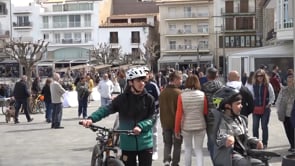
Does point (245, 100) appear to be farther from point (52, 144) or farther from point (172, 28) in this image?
point (172, 28)

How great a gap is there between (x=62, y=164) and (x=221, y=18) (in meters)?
69.2

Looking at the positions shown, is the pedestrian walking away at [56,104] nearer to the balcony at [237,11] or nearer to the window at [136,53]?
the window at [136,53]

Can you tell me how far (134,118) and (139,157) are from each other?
17.1 inches

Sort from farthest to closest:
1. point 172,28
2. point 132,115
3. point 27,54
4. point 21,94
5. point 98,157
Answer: point 172,28 < point 27,54 < point 21,94 < point 98,157 < point 132,115

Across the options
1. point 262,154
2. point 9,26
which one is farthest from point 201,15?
point 262,154

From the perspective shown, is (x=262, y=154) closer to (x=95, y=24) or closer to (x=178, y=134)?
(x=178, y=134)

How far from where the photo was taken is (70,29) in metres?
87.1

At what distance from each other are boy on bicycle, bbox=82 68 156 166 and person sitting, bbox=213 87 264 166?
0.89 m

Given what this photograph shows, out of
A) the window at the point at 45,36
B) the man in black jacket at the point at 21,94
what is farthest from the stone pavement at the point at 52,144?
the window at the point at 45,36

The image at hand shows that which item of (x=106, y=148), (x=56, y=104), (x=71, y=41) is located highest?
(x=71, y=41)

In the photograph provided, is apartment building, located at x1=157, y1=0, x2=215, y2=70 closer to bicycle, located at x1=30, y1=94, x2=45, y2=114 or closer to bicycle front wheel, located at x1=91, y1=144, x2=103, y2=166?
bicycle, located at x1=30, y1=94, x2=45, y2=114

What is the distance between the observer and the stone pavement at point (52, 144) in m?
11.3

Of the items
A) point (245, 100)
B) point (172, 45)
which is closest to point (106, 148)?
point (245, 100)

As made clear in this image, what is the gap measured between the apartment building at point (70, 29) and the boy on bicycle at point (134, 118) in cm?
7837
